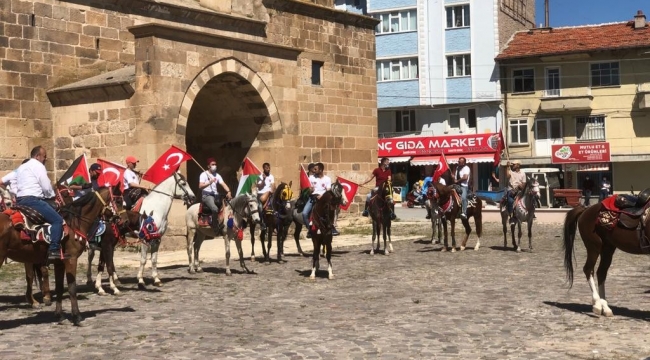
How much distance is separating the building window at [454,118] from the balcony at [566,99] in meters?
4.66

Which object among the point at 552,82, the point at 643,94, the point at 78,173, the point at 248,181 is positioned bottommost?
the point at 248,181

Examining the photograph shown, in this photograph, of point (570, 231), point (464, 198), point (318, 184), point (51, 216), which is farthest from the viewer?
point (464, 198)

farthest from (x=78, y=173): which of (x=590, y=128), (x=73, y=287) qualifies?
(x=590, y=128)

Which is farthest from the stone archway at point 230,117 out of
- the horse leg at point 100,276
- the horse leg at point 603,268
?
the horse leg at point 603,268

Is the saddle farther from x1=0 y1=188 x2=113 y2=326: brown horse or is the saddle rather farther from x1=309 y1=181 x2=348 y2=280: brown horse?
x1=309 y1=181 x2=348 y2=280: brown horse

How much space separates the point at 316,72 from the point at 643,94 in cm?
2513

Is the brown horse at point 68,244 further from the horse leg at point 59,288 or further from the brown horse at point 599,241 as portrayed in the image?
the brown horse at point 599,241

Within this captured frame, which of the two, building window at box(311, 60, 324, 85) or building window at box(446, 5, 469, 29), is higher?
building window at box(446, 5, 469, 29)

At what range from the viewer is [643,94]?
45.3m

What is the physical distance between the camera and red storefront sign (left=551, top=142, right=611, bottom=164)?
1805 inches

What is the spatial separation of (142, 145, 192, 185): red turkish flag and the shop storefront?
102 feet

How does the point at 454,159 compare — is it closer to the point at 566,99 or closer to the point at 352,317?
the point at 566,99

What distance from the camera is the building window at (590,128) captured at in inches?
1845

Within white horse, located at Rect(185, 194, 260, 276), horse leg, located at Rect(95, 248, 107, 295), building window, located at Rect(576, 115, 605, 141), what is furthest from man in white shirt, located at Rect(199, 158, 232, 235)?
building window, located at Rect(576, 115, 605, 141)
